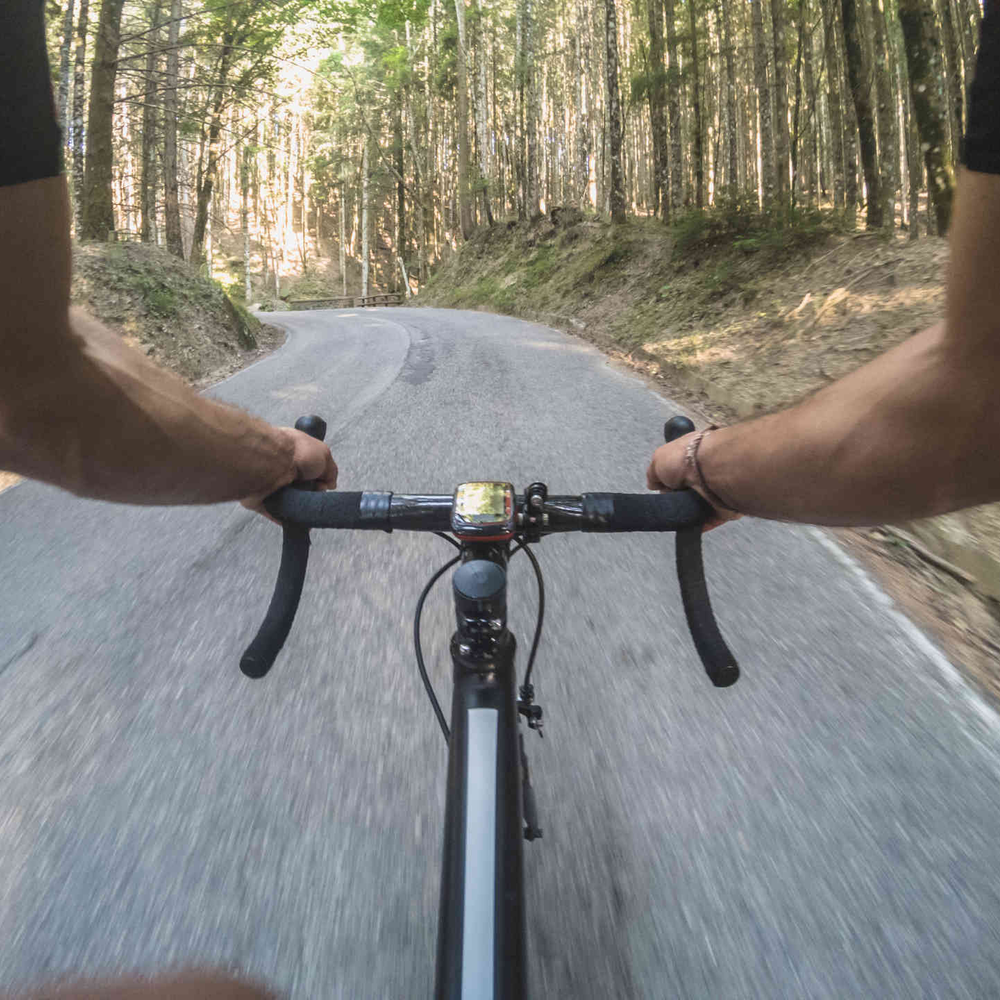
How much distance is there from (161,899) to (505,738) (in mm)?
1350

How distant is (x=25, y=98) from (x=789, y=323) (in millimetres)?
9439

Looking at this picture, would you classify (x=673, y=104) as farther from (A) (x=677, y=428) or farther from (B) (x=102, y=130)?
(A) (x=677, y=428)

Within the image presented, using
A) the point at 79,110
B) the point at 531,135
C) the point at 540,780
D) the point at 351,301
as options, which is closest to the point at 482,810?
the point at 540,780

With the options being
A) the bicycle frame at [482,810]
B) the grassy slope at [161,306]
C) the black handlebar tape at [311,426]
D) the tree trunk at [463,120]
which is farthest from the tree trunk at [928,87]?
the tree trunk at [463,120]

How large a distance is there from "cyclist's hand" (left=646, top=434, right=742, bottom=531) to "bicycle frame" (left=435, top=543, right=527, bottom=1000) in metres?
0.32

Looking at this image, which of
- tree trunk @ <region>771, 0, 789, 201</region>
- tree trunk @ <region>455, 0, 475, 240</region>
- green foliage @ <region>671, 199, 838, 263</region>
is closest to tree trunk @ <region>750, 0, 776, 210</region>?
tree trunk @ <region>771, 0, 789, 201</region>

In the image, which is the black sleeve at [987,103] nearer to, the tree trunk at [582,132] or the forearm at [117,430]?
the forearm at [117,430]

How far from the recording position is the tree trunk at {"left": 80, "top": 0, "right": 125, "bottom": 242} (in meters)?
11.2

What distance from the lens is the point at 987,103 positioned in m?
0.68

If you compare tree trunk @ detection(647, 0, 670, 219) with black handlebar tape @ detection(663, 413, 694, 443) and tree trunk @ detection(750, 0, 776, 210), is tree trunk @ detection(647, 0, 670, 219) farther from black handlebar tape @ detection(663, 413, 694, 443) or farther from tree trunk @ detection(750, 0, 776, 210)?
black handlebar tape @ detection(663, 413, 694, 443)

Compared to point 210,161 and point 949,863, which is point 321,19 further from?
point 949,863

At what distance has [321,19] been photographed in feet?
54.3

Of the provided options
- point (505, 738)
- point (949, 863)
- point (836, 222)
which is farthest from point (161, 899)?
point (836, 222)

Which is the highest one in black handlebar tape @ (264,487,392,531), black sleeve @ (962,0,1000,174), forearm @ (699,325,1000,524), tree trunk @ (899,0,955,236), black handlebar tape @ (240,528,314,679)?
tree trunk @ (899,0,955,236)
